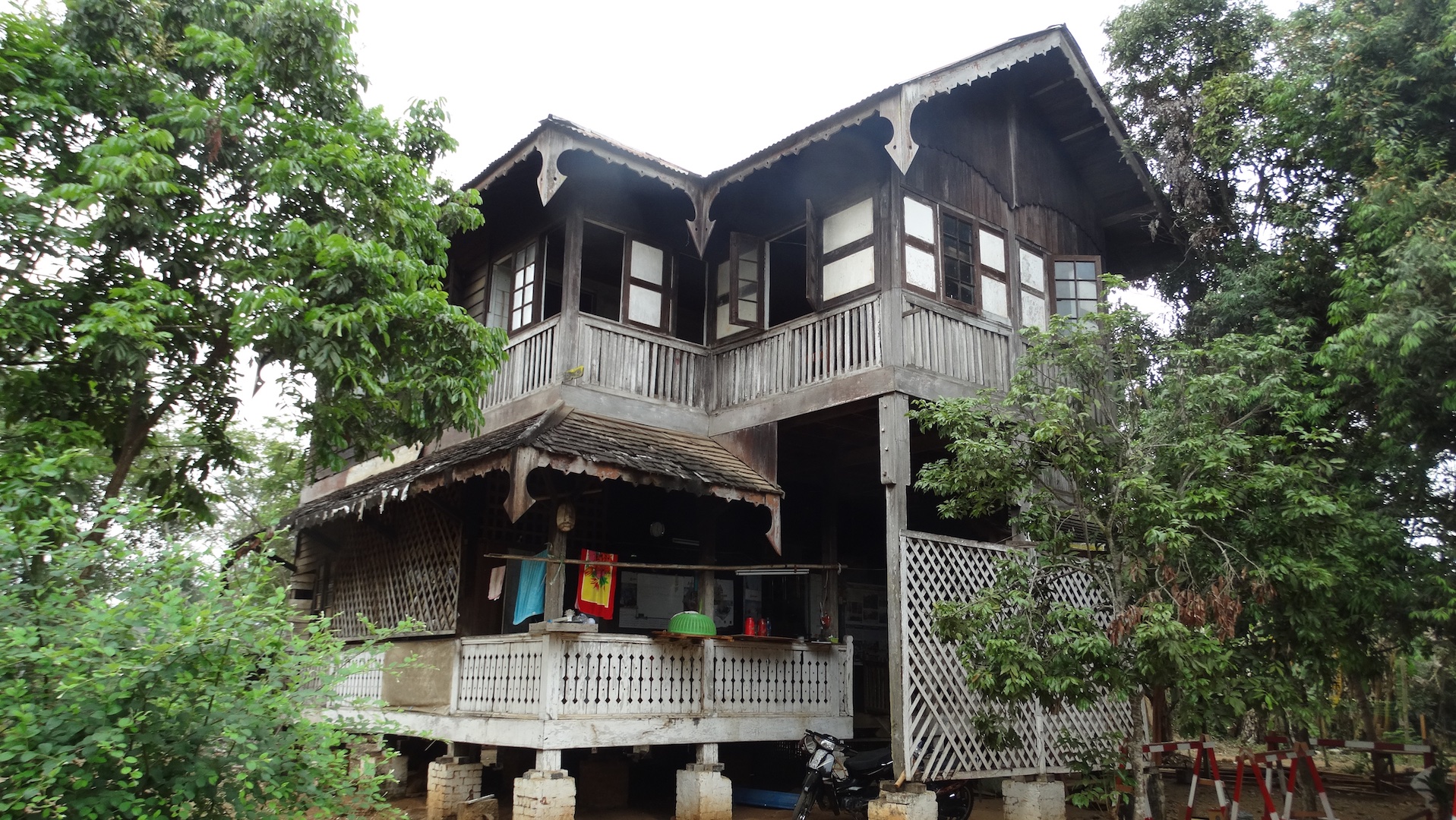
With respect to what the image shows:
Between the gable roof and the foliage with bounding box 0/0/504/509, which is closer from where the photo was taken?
the foliage with bounding box 0/0/504/509

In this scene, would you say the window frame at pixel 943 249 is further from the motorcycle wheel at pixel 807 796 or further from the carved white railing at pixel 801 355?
the motorcycle wheel at pixel 807 796

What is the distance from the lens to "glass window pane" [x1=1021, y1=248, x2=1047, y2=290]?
41.8 ft

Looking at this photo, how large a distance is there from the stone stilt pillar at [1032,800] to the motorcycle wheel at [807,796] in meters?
1.98

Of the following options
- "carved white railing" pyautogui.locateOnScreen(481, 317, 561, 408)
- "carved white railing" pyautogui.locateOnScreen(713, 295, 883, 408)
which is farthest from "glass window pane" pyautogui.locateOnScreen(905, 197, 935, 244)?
"carved white railing" pyautogui.locateOnScreen(481, 317, 561, 408)

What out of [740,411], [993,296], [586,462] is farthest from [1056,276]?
[586,462]

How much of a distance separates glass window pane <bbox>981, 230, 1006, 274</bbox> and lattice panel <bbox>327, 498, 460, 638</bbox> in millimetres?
7080

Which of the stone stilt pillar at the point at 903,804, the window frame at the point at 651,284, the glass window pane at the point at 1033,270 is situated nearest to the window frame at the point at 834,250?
the window frame at the point at 651,284

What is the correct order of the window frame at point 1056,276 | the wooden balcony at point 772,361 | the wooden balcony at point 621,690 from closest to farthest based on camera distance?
the wooden balcony at point 621,690 → the wooden balcony at point 772,361 → the window frame at point 1056,276

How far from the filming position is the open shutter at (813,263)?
37.4ft

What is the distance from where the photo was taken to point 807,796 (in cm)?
962

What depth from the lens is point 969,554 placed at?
10500 mm

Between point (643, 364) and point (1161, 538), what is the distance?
6.35 m

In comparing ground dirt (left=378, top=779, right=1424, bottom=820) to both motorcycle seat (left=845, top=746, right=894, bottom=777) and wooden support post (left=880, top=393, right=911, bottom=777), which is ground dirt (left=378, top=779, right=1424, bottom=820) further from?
wooden support post (left=880, top=393, right=911, bottom=777)

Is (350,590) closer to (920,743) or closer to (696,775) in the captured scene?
(696,775)
